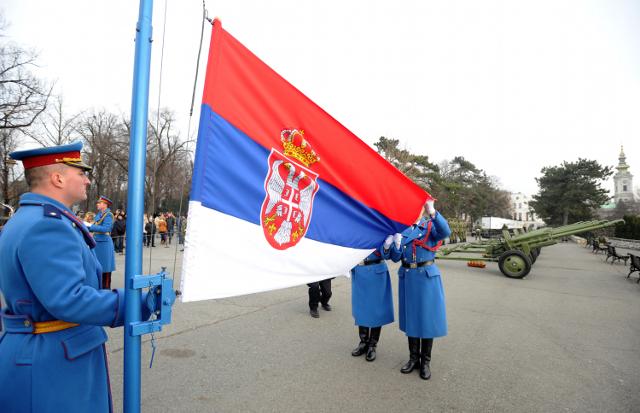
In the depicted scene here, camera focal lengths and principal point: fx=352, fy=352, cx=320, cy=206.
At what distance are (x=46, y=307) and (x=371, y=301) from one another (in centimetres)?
359

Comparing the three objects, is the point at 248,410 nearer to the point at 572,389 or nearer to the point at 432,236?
the point at 432,236

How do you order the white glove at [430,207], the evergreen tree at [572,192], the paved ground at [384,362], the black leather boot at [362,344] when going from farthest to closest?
the evergreen tree at [572,192], the black leather boot at [362,344], the white glove at [430,207], the paved ground at [384,362]

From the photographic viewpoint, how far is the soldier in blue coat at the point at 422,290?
401 cm

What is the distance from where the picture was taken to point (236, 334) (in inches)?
205

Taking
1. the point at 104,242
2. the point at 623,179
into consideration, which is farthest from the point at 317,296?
the point at 623,179

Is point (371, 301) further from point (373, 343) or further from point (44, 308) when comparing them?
point (44, 308)

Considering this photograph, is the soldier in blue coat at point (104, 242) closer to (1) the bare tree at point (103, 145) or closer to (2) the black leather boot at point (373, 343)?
(2) the black leather boot at point (373, 343)

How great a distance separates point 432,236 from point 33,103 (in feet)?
93.6

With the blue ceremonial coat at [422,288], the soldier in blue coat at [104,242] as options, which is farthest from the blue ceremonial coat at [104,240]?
the blue ceremonial coat at [422,288]

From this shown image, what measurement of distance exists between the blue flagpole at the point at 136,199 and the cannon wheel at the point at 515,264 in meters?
12.1

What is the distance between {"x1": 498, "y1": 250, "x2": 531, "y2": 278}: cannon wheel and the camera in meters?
11.2

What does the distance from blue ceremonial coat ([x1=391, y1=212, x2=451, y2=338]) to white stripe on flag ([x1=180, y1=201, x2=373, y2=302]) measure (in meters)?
2.06

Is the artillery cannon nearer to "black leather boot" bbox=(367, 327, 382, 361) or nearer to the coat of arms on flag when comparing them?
"black leather boot" bbox=(367, 327, 382, 361)

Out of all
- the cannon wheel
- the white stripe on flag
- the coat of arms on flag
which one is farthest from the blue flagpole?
the cannon wheel
